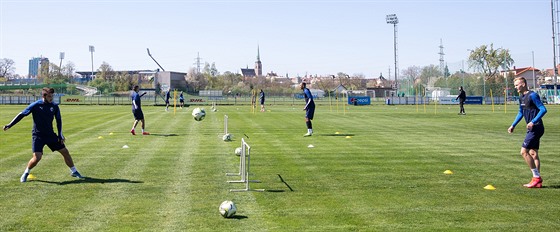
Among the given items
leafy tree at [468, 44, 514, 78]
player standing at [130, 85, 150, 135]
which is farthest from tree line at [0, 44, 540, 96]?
player standing at [130, 85, 150, 135]

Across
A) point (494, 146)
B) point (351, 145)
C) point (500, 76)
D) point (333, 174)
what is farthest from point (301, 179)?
point (500, 76)

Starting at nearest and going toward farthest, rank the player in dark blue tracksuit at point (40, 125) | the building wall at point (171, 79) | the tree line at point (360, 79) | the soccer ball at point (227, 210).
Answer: the soccer ball at point (227, 210) → the player in dark blue tracksuit at point (40, 125) → the tree line at point (360, 79) → the building wall at point (171, 79)

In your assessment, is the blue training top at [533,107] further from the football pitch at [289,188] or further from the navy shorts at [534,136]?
the football pitch at [289,188]

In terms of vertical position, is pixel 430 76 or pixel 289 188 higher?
pixel 430 76

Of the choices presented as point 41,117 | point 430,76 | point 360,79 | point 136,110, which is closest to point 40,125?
point 41,117

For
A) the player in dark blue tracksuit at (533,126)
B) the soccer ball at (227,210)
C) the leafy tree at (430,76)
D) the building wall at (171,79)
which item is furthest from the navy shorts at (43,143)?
the building wall at (171,79)

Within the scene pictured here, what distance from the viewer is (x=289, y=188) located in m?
10.6

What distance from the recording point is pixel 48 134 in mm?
11414

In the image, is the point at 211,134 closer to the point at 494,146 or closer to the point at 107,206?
the point at 494,146

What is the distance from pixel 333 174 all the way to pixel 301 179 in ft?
3.18

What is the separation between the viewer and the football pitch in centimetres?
800

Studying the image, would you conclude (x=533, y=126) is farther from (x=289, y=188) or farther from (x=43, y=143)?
(x=43, y=143)

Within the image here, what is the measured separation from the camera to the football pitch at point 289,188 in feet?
26.2

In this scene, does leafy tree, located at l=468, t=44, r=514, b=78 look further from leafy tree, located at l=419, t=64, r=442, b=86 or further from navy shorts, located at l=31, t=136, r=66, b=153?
navy shorts, located at l=31, t=136, r=66, b=153
